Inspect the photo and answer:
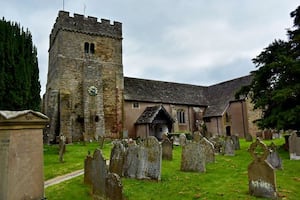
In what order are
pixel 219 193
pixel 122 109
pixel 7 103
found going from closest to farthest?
pixel 219 193
pixel 7 103
pixel 122 109

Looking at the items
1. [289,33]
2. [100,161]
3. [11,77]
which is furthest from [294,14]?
[11,77]

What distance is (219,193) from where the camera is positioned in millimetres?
7176

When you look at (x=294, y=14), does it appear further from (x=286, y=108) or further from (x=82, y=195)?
(x=82, y=195)

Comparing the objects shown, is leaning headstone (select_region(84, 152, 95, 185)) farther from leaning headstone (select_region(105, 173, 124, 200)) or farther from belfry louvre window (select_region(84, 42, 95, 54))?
belfry louvre window (select_region(84, 42, 95, 54))

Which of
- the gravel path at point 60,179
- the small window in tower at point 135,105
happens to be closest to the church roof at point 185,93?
the small window in tower at point 135,105

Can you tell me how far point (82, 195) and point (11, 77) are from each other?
11333mm

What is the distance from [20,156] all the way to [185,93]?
32.7 meters

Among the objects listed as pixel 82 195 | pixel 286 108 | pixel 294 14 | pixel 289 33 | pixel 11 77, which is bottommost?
pixel 82 195

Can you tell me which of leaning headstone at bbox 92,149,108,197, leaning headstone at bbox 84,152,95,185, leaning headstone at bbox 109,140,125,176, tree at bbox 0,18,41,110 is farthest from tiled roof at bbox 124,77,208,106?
leaning headstone at bbox 92,149,108,197

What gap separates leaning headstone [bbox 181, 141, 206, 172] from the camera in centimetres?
1030

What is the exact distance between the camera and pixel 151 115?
3000 cm

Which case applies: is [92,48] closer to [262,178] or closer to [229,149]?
[229,149]

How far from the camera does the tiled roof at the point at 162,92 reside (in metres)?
32.6

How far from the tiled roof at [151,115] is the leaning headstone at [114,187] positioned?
22558 millimetres
